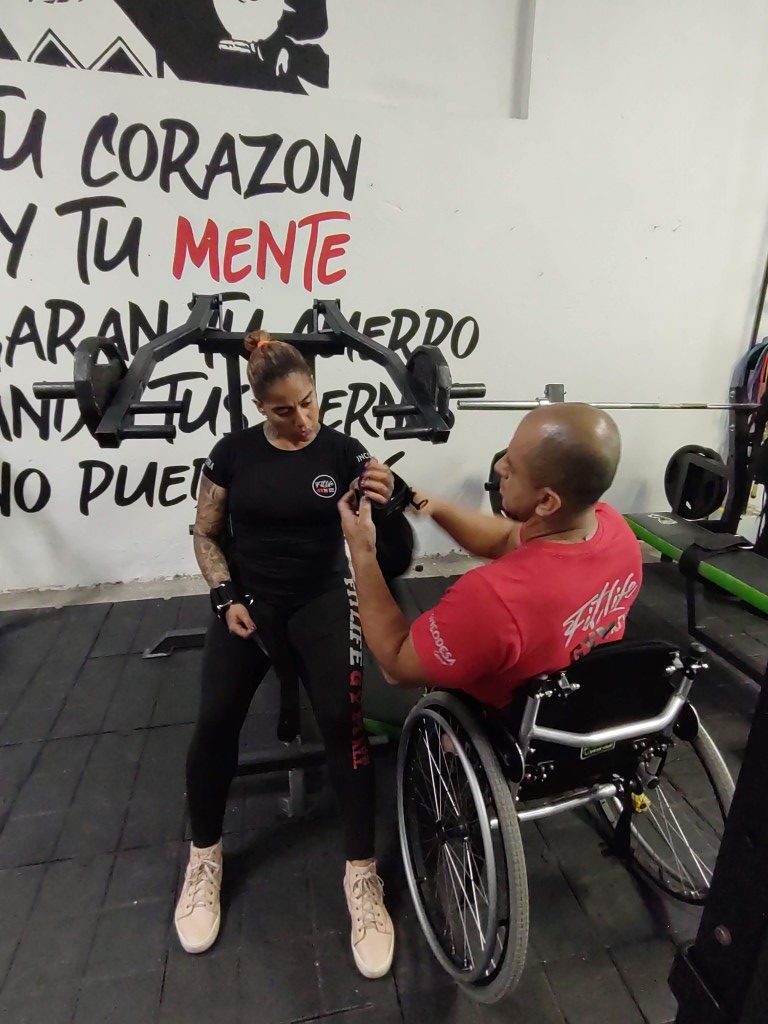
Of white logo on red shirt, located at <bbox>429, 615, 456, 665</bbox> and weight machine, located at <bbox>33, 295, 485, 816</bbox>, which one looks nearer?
white logo on red shirt, located at <bbox>429, 615, 456, 665</bbox>

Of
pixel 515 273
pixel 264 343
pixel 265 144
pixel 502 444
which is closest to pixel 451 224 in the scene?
pixel 515 273

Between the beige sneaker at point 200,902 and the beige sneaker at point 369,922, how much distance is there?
28 centimetres

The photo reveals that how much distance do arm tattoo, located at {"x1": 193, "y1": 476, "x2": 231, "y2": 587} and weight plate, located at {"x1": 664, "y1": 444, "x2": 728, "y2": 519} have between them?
2.08 meters

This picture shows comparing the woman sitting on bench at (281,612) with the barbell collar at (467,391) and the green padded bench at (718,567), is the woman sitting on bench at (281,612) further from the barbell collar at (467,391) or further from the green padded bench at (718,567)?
the green padded bench at (718,567)

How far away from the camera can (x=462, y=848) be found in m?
1.13

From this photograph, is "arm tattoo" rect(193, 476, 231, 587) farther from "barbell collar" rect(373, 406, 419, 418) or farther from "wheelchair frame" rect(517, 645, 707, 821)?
"wheelchair frame" rect(517, 645, 707, 821)

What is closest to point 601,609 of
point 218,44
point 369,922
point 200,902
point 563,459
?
point 563,459

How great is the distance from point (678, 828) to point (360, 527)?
111 centimetres

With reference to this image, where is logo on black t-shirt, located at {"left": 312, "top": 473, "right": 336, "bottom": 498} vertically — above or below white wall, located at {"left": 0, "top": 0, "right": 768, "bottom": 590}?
below

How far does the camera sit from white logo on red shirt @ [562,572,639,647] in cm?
90

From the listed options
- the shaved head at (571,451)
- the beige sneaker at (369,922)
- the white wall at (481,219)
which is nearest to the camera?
the shaved head at (571,451)

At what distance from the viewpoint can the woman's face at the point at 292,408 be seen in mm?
1249

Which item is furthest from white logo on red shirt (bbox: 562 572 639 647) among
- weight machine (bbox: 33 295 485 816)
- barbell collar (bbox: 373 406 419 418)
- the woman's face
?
the woman's face

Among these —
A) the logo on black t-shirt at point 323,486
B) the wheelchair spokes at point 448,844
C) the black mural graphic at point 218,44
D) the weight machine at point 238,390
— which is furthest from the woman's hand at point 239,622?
the black mural graphic at point 218,44
